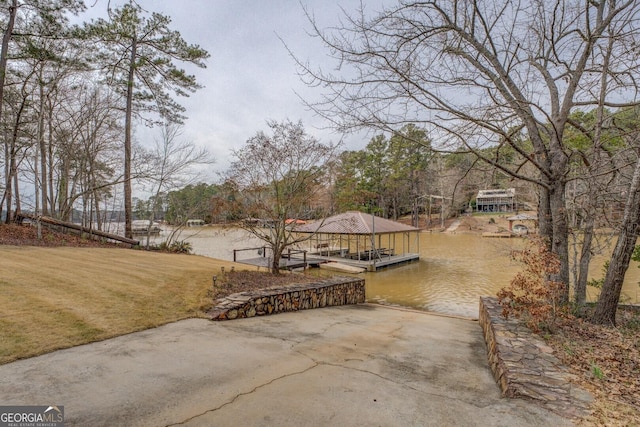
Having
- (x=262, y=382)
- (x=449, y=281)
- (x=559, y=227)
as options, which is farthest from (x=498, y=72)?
(x=449, y=281)

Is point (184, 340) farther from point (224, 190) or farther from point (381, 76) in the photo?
point (224, 190)

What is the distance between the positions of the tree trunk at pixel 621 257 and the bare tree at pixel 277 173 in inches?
234

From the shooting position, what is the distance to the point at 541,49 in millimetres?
5547

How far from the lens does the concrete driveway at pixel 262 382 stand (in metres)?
2.32

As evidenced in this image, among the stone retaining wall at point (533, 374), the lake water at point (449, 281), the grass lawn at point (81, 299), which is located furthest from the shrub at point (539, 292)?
the grass lawn at point (81, 299)

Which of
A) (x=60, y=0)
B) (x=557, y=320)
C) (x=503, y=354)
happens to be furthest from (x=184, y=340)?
(x=60, y=0)

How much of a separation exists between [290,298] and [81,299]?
3439 mm

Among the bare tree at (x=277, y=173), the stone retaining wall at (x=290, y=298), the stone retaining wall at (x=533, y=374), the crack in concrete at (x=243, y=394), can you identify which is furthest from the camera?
the bare tree at (x=277, y=173)

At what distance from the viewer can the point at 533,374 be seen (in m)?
2.94

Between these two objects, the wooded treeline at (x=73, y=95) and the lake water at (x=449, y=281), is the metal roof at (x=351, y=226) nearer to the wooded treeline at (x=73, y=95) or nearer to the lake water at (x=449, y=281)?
the lake water at (x=449, y=281)

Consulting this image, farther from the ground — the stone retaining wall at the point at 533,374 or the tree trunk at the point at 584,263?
the tree trunk at the point at 584,263

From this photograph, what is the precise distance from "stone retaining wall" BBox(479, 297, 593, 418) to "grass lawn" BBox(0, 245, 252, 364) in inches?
165

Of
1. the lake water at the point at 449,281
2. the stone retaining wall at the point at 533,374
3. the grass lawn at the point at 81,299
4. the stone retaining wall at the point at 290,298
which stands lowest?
the lake water at the point at 449,281

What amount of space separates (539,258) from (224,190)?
7.66 m
